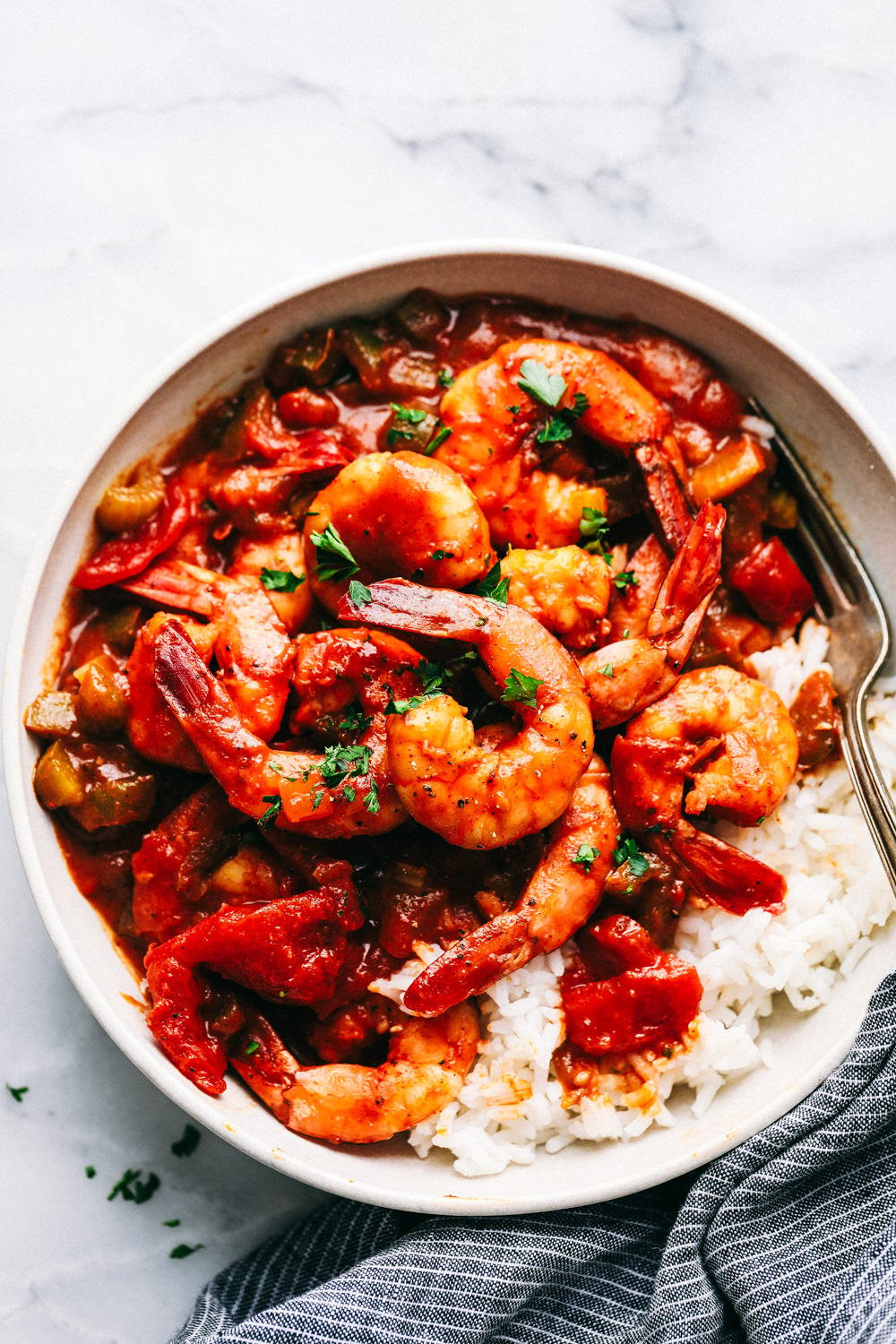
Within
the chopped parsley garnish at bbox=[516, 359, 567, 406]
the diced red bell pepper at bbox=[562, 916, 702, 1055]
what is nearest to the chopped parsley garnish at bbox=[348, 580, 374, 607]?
the chopped parsley garnish at bbox=[516, 359, 567, 406]

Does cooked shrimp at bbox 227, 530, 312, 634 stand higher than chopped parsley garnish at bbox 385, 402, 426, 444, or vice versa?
chopped parsley garnish at bbox 385, 402, 426, 444

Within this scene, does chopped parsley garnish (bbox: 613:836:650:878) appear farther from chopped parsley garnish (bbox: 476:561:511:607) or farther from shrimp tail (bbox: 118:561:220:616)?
shrimp tail (bbox: 118:561:220:616)

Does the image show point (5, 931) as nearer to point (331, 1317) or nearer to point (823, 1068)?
point (331, 1317)

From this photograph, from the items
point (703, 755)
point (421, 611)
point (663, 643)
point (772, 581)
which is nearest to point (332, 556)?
point (421, 611)

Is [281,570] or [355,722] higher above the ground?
[281,570]

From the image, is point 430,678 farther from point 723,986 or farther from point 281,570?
point 723,986

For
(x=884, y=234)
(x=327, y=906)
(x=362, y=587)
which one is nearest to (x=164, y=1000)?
(x=327, y=906)

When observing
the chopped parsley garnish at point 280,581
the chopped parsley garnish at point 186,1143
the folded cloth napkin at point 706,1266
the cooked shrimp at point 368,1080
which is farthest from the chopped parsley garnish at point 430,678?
the chopped parsley garnish at point 186,1143
